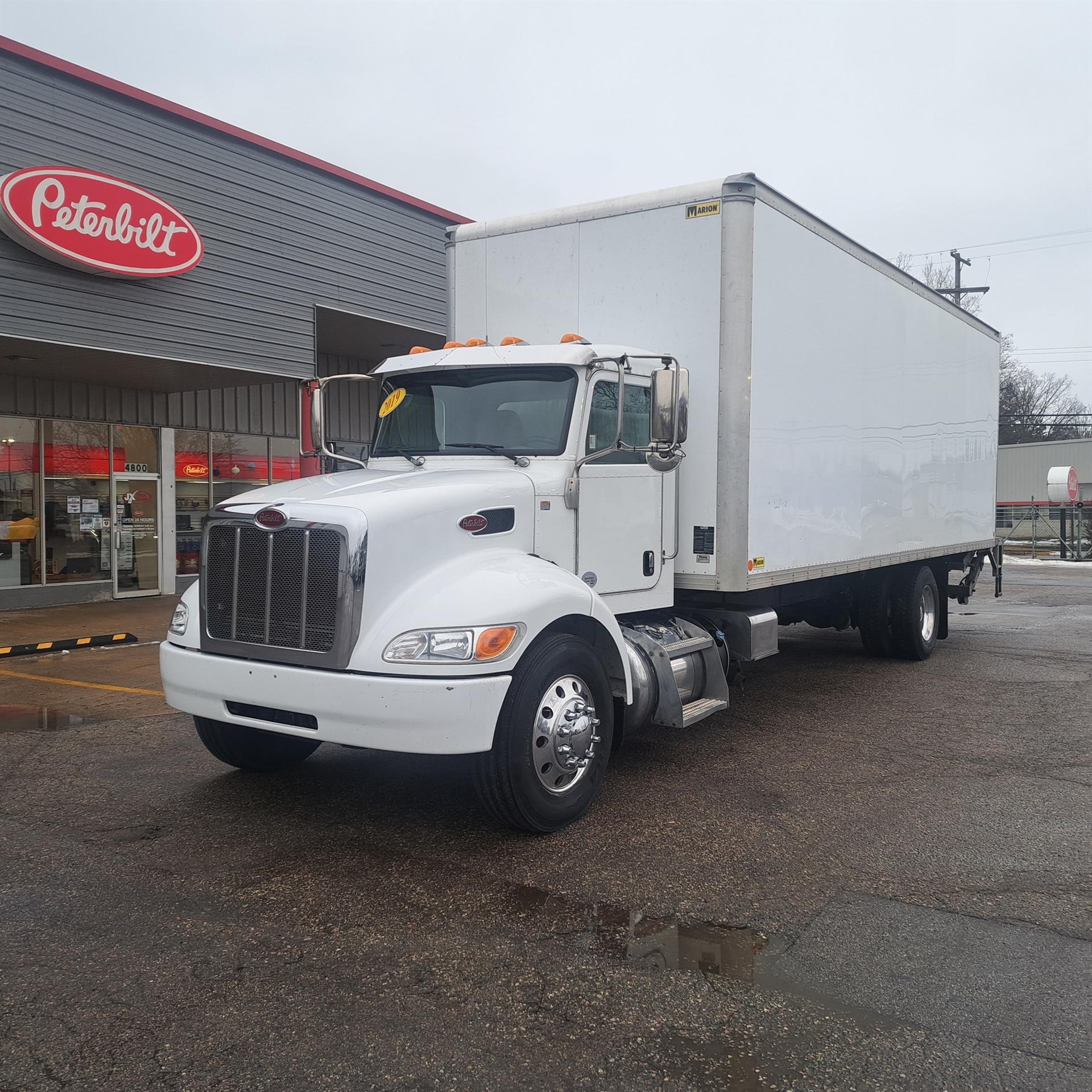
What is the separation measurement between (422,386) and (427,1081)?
14.3ft

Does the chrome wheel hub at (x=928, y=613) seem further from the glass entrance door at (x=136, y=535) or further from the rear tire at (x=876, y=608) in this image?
the glass entrance door at (x=136, y=535)

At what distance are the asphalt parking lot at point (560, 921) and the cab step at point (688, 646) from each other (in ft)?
2.48

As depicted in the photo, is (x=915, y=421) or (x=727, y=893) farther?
(x=915, y=421)

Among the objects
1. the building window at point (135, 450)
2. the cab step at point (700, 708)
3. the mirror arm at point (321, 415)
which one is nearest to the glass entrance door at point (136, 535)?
the building window at point (135, 450)

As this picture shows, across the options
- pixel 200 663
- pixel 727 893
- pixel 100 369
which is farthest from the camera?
pixel 100 369

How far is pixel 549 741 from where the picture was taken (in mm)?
5035

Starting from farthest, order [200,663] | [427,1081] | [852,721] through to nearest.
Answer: [852,721], [200,663], [427,1081]

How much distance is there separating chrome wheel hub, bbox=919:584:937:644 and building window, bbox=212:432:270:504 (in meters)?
12.4

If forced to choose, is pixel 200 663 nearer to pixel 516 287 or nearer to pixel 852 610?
pixel 516 287

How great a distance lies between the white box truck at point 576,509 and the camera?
4.75 m

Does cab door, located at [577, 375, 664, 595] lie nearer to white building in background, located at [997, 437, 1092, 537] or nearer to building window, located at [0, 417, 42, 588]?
building window, located at [0, 417, 42, 588]

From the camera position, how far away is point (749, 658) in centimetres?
718

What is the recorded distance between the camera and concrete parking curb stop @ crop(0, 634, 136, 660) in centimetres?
1104

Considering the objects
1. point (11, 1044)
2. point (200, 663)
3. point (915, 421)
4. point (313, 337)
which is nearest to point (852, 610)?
point (915, 421)
